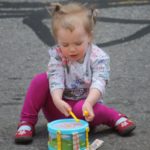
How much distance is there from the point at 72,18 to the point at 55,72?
0.30m

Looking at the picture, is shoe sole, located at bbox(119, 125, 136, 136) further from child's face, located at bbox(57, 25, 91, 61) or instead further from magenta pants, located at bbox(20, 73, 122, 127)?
child's face, located at bbox(57, 25, 91, 61)

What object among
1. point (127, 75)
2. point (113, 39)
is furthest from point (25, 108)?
point (113, 39)

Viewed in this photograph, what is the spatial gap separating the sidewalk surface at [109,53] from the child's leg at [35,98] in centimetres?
11

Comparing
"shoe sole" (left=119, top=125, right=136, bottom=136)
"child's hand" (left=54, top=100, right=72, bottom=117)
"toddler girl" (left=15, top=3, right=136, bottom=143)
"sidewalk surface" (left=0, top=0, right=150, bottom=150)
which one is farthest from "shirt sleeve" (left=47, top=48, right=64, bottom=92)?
"shoe sole" (left=119, top=125, right=136, bottom=136)

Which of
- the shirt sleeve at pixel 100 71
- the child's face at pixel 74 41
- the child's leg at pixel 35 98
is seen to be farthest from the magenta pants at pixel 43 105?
the child's face at pixel 74 41

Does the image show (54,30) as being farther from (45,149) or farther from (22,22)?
(22,22)

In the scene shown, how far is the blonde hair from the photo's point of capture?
113 inches

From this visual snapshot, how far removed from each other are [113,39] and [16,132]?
6.61ft

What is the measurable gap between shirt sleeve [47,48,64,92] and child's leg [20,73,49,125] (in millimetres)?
50

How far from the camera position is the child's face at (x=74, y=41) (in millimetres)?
2840

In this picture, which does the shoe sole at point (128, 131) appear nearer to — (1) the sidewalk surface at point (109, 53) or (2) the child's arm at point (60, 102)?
(1) the sidewalk surface at point (109, 53)

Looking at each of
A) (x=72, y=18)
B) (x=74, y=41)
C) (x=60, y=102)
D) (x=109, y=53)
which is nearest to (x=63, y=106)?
(x=60, y=102)

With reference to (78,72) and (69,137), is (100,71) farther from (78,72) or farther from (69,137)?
(69,137)

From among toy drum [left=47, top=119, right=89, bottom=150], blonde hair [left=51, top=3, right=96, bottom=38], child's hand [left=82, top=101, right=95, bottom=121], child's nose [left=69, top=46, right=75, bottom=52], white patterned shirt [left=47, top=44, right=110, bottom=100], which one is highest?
blonde hair [left=51, top=3, right=96, bottom=38]
